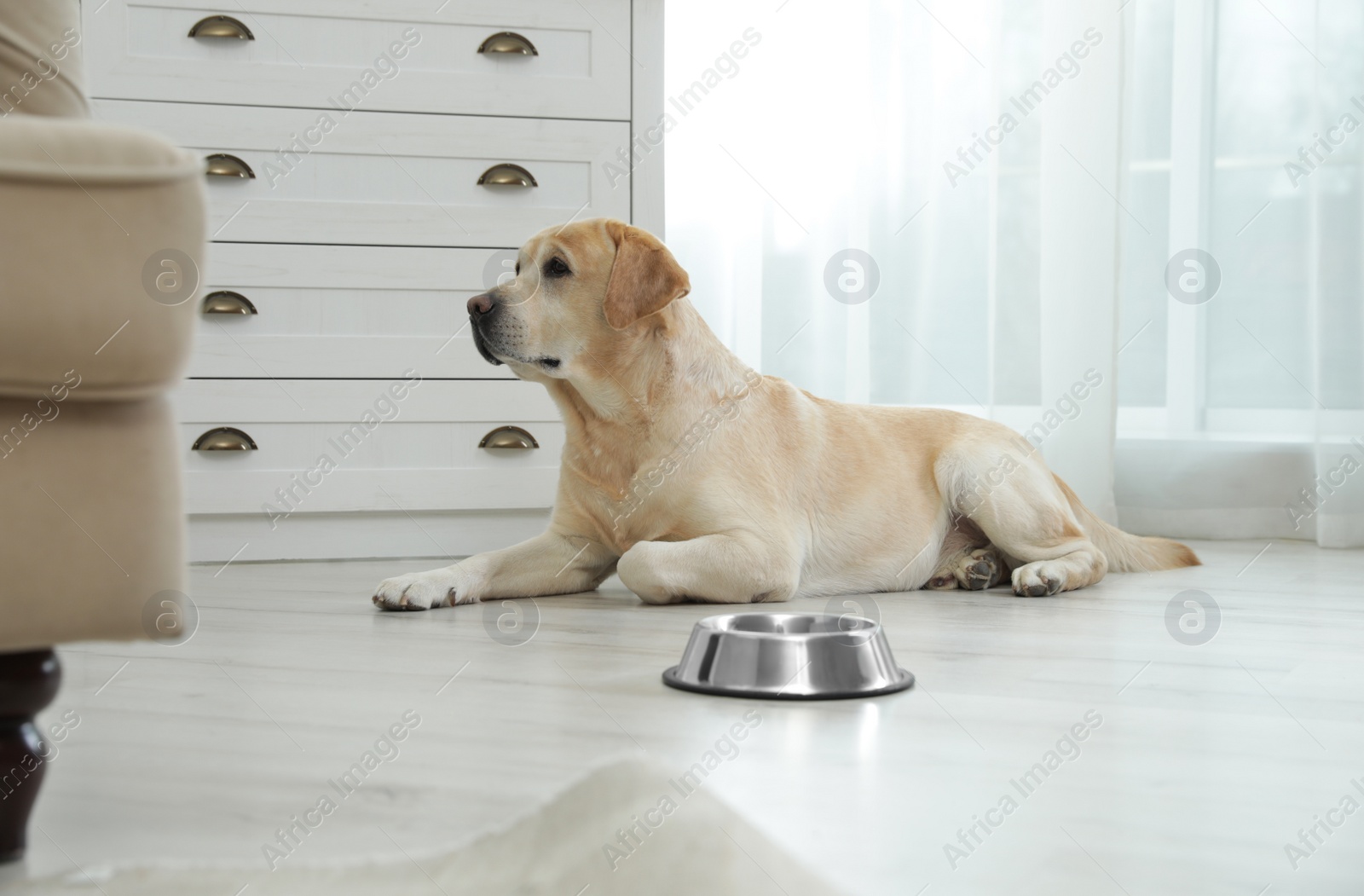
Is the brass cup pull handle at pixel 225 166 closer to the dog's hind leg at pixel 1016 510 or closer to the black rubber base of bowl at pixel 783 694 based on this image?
the dog's hind leg at pixel 1016 510

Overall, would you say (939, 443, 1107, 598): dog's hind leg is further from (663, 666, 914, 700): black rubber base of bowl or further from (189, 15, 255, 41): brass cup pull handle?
(189, 15, 255, 41): brass cup pull handle

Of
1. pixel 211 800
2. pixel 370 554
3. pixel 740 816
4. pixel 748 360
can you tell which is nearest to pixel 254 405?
pixel 370 554

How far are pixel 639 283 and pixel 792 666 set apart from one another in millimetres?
1012

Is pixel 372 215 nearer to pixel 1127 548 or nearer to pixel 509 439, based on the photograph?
pixel 509 439

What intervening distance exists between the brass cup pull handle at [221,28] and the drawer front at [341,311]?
516mm

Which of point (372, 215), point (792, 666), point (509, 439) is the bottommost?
point (792, 666)

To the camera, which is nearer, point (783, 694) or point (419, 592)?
point (783, 694)

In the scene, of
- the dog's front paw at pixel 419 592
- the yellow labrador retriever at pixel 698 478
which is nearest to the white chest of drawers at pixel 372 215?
the yellow labrador retriever at pixel 698 478

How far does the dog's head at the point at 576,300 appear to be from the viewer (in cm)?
231

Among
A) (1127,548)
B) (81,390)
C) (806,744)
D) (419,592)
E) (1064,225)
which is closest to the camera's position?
(81,390)

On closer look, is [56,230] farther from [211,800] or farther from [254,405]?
[254,405]

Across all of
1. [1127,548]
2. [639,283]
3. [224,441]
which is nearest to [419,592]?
[639,283]

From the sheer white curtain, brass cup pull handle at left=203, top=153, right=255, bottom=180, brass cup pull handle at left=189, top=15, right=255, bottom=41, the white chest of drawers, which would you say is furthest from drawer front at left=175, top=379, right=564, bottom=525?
the sheer white curtain

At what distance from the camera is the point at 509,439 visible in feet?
10.2
